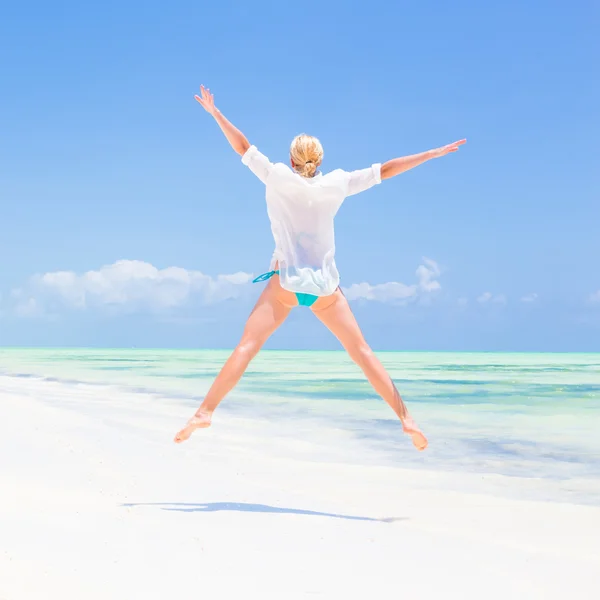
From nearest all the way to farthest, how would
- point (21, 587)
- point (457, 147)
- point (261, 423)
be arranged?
point (21, 587)
point (457, 147)
point (261, 423)

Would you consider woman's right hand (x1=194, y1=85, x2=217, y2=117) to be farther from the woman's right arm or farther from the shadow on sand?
the shadow on sand

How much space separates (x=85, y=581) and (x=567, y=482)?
16.2 ft

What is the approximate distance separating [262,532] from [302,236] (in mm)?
1707

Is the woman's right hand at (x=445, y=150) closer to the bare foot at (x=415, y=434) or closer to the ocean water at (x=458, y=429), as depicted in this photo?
the bare foot at (x=415, y=434)

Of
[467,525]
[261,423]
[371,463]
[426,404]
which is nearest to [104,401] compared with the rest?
[261,423]

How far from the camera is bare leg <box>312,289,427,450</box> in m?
4.41

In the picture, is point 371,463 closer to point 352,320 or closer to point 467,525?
point 467,525

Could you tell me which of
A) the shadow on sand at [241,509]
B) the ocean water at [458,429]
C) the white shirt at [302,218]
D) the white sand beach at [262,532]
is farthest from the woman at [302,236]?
the ocean water at [458,429]

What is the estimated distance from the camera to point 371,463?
24.7 ft

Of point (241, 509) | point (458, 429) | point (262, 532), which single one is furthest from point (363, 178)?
point (458, 429)

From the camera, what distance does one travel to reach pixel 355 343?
176 inches

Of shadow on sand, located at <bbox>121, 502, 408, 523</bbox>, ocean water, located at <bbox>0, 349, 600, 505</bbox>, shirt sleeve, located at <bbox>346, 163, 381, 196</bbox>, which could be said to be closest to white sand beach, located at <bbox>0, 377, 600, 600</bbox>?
shadow on sand, located at <bbox>121, 502, 408, 523</bbox>

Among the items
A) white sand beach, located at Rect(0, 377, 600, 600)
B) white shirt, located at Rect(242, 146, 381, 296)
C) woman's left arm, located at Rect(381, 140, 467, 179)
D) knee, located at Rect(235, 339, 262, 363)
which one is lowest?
white sand beach, located at Rect(0, 377, 600, 600)

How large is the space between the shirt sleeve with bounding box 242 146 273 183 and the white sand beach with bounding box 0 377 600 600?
2058 millimetres
